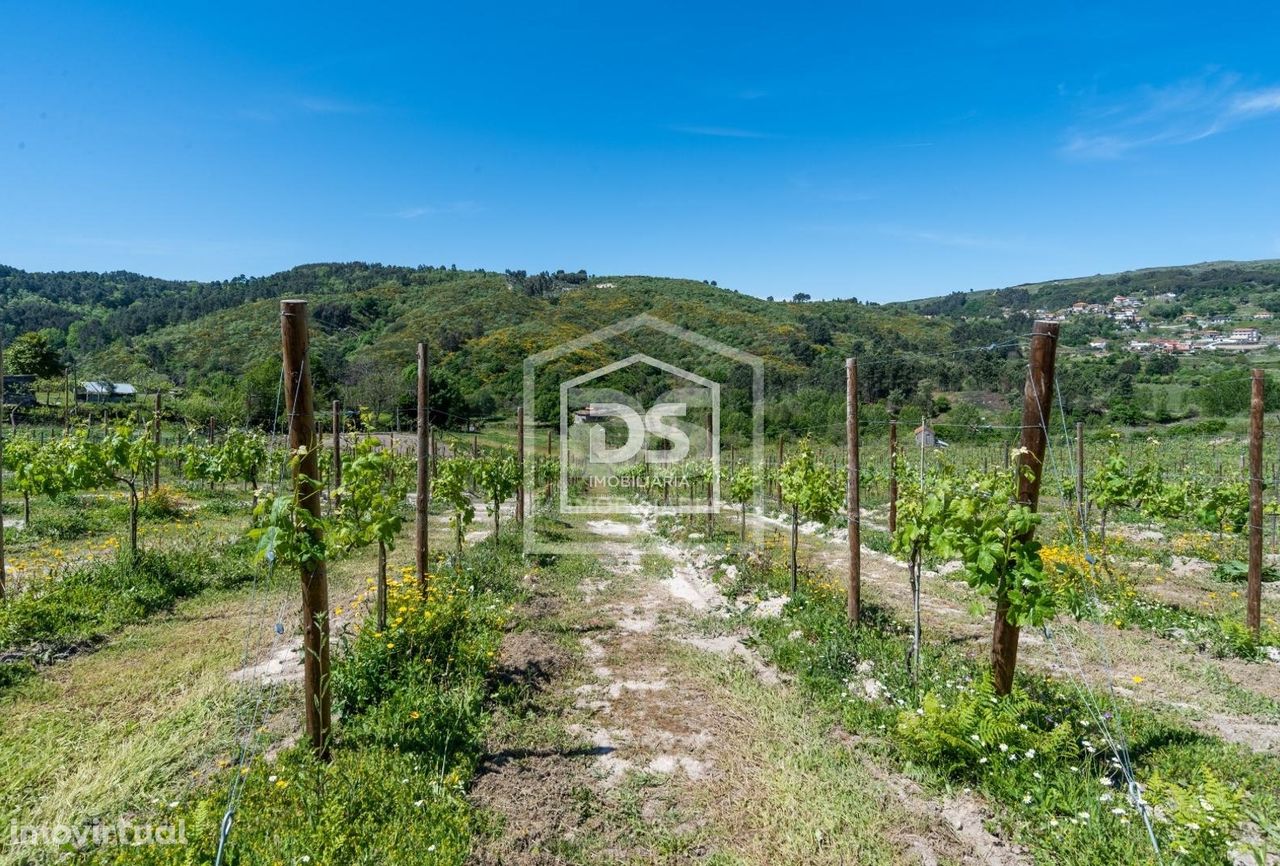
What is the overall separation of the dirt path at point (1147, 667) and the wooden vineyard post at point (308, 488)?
550 cm

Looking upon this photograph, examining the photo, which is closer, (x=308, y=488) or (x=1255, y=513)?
(x=308, y=488)

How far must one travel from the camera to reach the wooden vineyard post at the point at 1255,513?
7.36 meters

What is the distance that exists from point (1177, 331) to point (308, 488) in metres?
101

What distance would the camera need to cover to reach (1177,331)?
75250 mm

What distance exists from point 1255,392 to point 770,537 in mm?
10084

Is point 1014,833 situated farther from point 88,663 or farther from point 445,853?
point 88,663

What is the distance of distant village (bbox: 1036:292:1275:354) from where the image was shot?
180 feet

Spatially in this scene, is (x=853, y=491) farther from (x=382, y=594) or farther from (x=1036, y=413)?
(x=382, y=594)

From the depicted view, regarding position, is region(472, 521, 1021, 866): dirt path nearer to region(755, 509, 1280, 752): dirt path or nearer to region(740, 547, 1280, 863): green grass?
region(740, 547, 1280, 863): green grass

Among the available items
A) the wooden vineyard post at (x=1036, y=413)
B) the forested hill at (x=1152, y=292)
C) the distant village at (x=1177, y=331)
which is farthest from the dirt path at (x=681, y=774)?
the forested hill at (x=1152, y=292)

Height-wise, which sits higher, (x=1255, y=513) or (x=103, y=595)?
(x=1255, y=513)

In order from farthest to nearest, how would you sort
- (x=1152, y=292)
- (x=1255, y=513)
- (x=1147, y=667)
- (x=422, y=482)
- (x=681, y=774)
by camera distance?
(x=1152, y=292), (x=422, y=482), (x=1255, y=513), (x=1147, y=667), (x=681, y=774)

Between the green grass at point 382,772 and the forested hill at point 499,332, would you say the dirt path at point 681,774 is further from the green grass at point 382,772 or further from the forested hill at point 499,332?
the forested hill at point 499,332

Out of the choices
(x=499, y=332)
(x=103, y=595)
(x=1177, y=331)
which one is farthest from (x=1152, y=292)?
(x=103, y=595)
